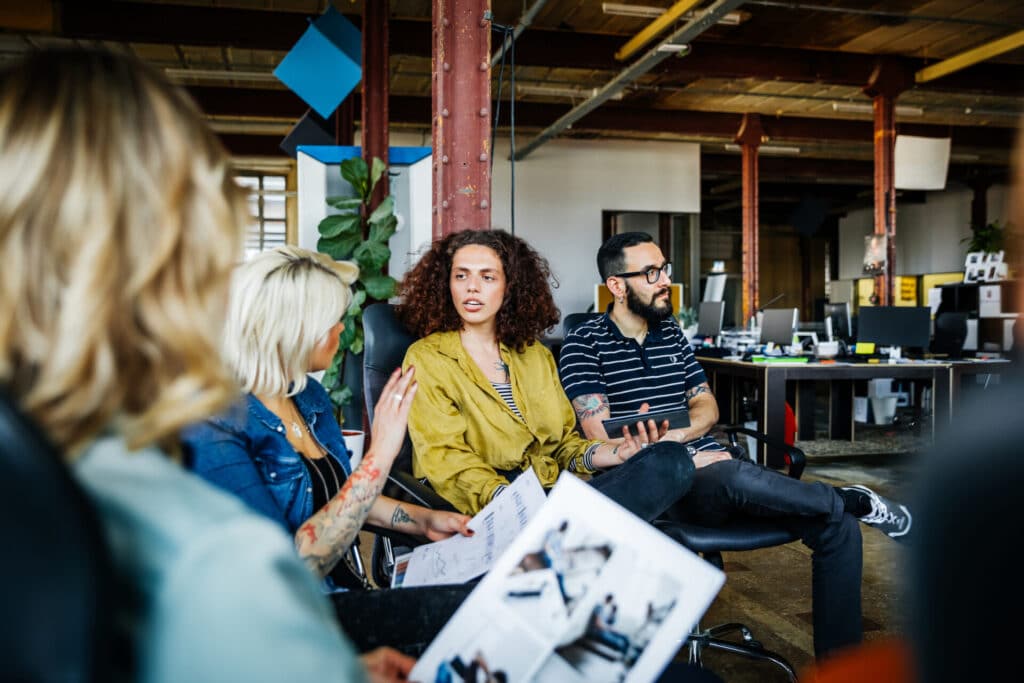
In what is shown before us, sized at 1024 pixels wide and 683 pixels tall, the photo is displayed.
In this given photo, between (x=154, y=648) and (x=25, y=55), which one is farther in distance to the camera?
(x=25, y=55)

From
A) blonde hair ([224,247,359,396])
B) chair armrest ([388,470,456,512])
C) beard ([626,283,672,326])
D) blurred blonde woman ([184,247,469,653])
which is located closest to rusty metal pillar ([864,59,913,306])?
beard ([626,283,672,326])

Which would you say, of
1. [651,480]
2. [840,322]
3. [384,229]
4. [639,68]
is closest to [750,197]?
[840,322]

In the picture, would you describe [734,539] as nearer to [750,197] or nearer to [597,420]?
[597,420]

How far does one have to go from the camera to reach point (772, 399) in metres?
5.31

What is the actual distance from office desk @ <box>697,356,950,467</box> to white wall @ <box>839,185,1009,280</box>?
10.3 m

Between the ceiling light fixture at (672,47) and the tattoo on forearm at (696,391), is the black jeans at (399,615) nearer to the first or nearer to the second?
the tattoo on forearm at (696,391)

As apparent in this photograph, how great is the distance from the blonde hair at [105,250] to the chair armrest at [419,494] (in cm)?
121

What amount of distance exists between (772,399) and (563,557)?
4.71m

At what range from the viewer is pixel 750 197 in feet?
36.6

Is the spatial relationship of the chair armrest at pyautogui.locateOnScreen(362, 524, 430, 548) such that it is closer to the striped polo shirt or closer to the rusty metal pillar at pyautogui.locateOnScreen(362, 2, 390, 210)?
the striped polo shirt

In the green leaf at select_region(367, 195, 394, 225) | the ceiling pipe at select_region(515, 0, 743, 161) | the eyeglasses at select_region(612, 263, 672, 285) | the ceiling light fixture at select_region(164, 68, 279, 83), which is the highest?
the ceiling light fixture at select_region(164, 68, 279, 83)

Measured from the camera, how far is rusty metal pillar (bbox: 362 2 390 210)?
517 centimetres

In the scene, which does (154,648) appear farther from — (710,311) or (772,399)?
(710,311)

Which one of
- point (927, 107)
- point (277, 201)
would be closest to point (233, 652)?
point (927, 107)
